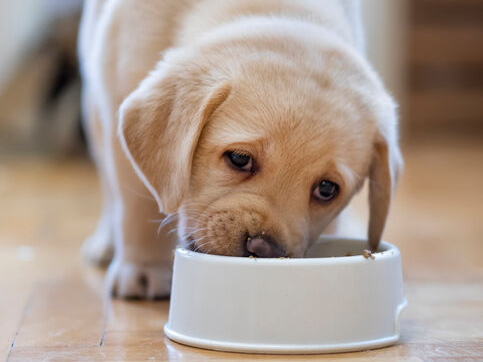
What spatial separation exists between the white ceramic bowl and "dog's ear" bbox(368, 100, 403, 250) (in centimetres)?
45

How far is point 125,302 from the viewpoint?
2.61 meters

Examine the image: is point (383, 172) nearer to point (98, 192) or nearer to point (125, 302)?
point (125, 302)

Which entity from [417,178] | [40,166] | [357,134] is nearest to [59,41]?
[40,166]

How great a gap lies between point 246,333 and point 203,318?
13cm

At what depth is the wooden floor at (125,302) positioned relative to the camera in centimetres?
201

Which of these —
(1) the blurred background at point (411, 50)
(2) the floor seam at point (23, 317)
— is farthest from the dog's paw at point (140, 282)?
(1) the blurred background at point (411, 50)

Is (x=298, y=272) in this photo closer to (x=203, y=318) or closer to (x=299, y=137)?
(x=203, y=318)

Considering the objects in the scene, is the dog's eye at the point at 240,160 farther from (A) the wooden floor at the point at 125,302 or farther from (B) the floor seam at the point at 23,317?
(B) the floor seam at the point at 23,317

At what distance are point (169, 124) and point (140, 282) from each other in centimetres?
65

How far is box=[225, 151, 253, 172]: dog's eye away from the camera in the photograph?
2.19 metres

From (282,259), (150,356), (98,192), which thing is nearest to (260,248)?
(282,259)

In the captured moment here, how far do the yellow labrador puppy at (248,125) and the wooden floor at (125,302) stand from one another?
272mm

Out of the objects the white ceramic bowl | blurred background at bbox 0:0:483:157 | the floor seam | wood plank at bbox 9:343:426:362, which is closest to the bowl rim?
the white ceramic bowl

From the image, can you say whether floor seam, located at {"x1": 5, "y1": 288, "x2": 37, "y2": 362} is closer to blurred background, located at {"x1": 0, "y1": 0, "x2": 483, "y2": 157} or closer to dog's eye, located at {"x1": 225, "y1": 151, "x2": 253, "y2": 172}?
dog's eye, located at {"x1": 225, "y1": 151, "x2": 253, "y2": 172}
